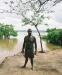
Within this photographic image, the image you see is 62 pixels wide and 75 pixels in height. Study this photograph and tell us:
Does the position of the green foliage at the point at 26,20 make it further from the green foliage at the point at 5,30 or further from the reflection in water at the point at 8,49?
the green foliage at the point at 5,30

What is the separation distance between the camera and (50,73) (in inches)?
595

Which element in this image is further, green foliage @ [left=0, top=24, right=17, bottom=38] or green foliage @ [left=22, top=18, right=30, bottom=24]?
green foliage @ [left=0, top=24, right=17, bottom=38]

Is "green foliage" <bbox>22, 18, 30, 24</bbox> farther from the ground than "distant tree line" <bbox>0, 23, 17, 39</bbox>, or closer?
farther from the ground

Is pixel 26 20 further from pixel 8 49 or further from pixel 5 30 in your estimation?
pixel 5 30

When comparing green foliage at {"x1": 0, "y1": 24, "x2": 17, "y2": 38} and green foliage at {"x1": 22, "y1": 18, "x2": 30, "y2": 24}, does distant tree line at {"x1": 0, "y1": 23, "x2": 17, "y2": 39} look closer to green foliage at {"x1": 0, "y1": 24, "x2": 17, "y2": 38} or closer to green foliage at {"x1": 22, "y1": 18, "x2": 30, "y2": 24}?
green foliage at {"x1": 0, "y1": 24, "x2": 17, "y2": 38}

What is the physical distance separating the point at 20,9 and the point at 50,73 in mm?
24289

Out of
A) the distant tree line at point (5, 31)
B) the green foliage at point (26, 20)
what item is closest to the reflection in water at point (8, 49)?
the green foliage at point (26, 20)

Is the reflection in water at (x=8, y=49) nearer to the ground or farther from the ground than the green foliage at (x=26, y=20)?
nearer to the ground

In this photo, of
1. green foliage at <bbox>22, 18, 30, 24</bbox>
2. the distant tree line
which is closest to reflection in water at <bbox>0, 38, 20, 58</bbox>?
green foliage at <bbox>22, 18, 30, 24</bbox>

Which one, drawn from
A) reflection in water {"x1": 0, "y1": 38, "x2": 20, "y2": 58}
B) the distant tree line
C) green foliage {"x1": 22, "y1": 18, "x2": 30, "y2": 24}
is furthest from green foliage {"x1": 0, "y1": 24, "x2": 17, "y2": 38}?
green foliage {"x1": 22, "y1": 18, "x2": 30, "y2": 24}

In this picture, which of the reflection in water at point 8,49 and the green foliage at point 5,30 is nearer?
the reflection in water at point 8,49

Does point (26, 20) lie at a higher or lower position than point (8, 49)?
higher

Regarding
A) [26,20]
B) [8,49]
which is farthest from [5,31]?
[26,20]

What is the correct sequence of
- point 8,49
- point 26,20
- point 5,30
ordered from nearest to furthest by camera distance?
point 26,20 → point 8,49 → point 5,30
